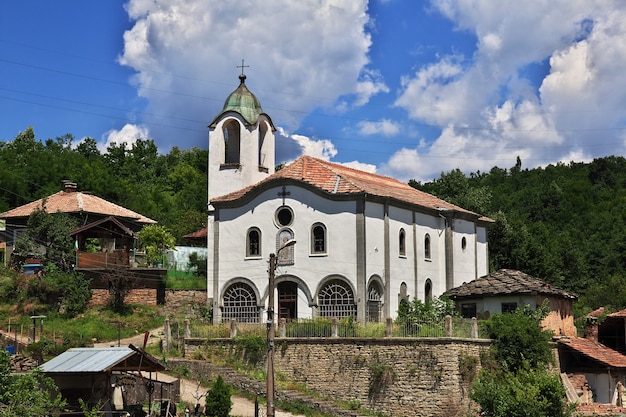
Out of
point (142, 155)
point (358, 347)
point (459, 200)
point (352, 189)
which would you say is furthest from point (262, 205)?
point (142, 155)

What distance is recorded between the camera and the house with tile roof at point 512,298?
41.0m

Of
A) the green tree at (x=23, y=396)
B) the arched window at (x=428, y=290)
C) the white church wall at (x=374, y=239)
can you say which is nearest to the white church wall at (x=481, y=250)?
the arched window at (x=428, y=290)

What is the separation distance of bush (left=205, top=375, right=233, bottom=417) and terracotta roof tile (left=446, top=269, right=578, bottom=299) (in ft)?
51.1

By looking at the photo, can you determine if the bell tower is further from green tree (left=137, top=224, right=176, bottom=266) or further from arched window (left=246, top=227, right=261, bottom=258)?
green tree (left=137, top=224, right=176, bottom=266)

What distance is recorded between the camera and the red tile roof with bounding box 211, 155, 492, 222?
41.6 metres

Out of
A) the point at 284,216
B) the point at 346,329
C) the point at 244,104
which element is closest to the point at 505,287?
the point at 346,329

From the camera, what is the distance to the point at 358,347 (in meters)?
36.2

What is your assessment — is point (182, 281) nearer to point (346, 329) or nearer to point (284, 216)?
point (284, 216)

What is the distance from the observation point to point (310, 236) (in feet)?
137

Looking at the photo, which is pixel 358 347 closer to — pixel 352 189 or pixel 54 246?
pixel 352 189

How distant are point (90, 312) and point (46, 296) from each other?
90.0 inches

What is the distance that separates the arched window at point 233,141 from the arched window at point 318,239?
24.4ft

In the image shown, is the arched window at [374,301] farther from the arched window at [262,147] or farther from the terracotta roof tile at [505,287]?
the arched window at [262,147]

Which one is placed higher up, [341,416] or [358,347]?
[358,347]
